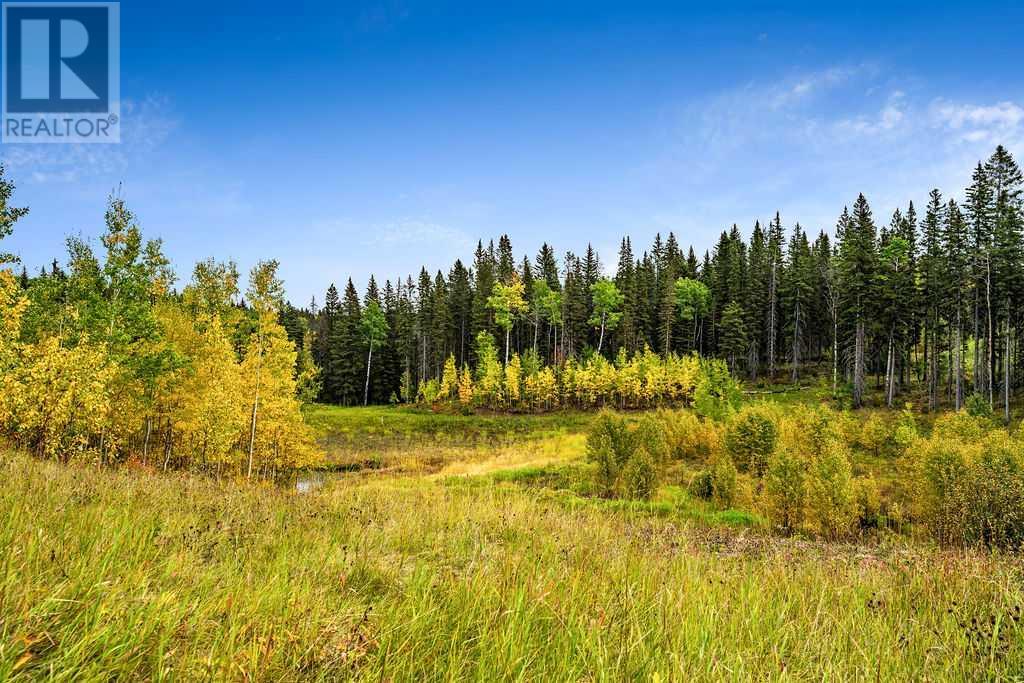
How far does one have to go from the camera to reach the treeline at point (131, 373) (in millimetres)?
13789

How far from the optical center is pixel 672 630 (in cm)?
271

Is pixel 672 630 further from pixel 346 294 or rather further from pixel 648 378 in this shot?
pixel 346 294

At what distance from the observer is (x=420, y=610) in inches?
103

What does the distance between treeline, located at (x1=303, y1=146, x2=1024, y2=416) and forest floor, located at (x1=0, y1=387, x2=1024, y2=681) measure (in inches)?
1706

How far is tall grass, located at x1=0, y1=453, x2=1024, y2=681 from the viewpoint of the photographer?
1902mm

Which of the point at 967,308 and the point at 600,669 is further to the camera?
the point at 967,308

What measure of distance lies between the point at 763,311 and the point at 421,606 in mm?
73129

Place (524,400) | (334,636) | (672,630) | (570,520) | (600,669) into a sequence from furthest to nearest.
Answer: (524,400) → (570,520) → (672,630) → (334,636) → (600,669)

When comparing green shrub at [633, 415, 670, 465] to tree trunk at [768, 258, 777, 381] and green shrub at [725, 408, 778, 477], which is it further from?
tree trunk at [768, 258, 777, 381]

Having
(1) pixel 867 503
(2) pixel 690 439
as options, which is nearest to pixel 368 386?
(2) pixel 690 439

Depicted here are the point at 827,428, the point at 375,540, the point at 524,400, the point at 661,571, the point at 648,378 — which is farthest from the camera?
the point at 524,400

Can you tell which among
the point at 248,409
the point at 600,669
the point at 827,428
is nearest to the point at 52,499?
the point at 600,669

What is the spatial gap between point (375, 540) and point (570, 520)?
2447 mm

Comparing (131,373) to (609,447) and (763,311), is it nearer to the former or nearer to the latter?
(609,447)
